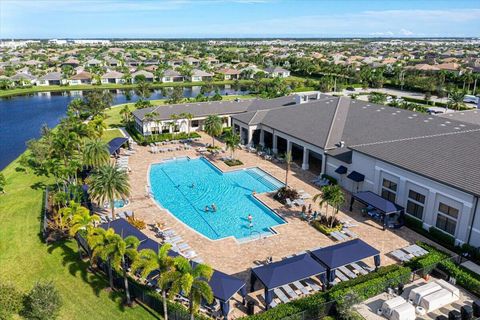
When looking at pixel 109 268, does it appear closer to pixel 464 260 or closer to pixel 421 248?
pixel 421 248

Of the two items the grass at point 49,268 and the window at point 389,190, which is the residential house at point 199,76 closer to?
the grass at point 49,268

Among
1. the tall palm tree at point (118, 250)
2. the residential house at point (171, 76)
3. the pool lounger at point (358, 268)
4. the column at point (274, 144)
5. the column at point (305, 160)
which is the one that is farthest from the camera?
the residential house at point (171, 76)

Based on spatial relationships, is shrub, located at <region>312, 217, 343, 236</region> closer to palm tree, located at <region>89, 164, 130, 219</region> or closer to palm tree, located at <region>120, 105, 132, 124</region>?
palm tree, located at <region>89, 164, 130, 219</region>

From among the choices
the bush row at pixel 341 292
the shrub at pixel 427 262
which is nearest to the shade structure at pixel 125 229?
the bush row at pixel 341 292

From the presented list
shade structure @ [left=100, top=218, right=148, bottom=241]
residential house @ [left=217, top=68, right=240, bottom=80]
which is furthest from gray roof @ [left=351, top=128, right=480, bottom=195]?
residential house @ [left=217, top=68, right=240, bottom=80]

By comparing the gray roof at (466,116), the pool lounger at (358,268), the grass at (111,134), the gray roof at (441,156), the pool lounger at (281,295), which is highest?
the gray roof at (441,156)

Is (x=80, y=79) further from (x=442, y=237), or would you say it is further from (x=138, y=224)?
(x=442, y=237)

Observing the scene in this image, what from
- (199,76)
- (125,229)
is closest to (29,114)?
(199,76)

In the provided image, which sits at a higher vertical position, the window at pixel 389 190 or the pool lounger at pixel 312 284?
the window at pixel 389 190
